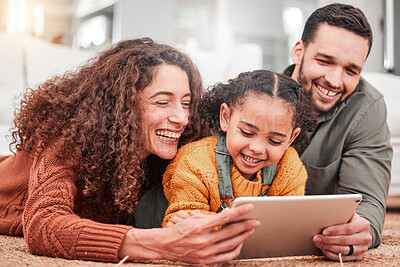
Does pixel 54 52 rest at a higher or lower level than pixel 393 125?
higher

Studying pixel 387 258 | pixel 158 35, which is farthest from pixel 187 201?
pixel 158 35

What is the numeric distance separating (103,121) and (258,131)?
0.43 meters

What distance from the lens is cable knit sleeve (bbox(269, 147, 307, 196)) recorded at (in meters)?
1.17

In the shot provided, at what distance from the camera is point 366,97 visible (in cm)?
151

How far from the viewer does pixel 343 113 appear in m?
1.51

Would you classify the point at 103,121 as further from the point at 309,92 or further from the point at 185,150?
the point at 309,92

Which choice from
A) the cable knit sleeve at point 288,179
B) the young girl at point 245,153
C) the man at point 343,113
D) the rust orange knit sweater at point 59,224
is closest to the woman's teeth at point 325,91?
the man at point 343,113

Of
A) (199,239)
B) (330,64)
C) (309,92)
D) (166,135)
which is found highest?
(330,64)

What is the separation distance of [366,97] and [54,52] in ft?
5.31

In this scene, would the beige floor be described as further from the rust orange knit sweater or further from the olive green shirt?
the olive green shirt

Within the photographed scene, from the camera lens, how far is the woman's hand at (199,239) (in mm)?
852

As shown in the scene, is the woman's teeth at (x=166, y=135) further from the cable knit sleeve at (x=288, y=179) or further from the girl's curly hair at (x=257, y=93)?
the cable knit sleeve at (x=288, y=179)

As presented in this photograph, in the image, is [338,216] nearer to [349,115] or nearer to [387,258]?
[387,258]

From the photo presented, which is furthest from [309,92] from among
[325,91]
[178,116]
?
[178,116]
